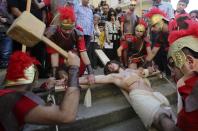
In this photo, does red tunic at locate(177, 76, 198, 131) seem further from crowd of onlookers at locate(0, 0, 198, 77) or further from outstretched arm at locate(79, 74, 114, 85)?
crowd of onlookers at locate(0, 0, 198, 77)

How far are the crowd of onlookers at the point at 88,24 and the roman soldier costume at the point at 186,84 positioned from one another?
3080mm

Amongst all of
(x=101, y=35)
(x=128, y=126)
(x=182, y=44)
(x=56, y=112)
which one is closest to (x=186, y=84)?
(x=182, y=44)

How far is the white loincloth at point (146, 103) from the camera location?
14.5ft

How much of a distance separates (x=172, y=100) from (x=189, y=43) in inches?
137

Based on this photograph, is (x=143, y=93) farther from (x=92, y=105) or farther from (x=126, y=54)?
(x=126, y=54)

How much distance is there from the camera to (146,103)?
15.0 ft

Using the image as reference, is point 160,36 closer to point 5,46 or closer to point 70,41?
point 70,41

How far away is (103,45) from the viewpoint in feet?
29.9

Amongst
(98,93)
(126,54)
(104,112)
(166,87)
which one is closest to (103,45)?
(126,54)

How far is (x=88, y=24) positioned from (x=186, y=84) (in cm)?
458

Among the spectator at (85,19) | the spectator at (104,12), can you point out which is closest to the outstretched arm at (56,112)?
the spectator at (85,19)

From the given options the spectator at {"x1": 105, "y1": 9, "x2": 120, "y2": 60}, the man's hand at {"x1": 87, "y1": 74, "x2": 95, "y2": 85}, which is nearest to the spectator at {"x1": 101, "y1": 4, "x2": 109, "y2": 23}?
the spectator at {"x1": 105, "y1": 9, "x2": 120, "y2": 60}

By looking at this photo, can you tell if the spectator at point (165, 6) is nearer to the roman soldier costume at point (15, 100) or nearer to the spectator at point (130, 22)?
the spectator at point (130, 22)

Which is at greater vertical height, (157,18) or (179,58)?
(157,18)
